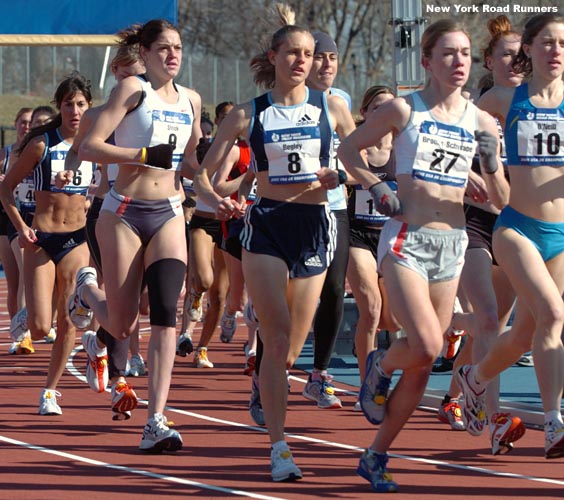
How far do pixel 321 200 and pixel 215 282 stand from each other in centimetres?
580

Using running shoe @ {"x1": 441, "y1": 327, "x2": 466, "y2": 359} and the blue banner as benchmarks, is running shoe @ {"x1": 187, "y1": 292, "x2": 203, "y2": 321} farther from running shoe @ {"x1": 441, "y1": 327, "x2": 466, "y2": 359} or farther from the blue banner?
the blue banner

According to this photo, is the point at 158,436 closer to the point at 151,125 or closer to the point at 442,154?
the point at 151,125

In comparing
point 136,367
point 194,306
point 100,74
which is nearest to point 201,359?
point 194,306

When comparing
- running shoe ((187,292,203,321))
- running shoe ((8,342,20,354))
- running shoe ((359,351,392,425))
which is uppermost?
running shoe ((359,351,392,425))

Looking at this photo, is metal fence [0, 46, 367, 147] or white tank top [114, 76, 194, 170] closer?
white tank top [114, 76, 194, 170]

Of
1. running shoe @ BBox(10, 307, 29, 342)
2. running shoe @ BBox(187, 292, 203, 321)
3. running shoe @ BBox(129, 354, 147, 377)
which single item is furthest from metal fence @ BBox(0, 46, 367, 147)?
running shoe @ BBox(129, 354, 147, 377)

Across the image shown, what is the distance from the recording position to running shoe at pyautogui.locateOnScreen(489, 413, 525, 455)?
26.5ft

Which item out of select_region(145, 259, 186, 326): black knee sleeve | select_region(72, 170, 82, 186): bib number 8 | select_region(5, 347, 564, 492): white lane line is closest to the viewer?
select_region(5, 347, 564, 492): white lane line

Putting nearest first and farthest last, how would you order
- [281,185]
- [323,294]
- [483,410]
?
1. [281,185]
2. [483,410]
3. [323,294]

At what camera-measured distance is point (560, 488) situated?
23.8 ft

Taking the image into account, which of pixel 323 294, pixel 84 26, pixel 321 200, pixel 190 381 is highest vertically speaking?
pixel 84 26

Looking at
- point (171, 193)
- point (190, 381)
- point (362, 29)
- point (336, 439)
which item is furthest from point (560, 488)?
point (362, 29)

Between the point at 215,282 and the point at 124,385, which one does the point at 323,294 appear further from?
the point at 215,282

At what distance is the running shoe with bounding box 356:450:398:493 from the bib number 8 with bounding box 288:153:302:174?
A: 158cm
